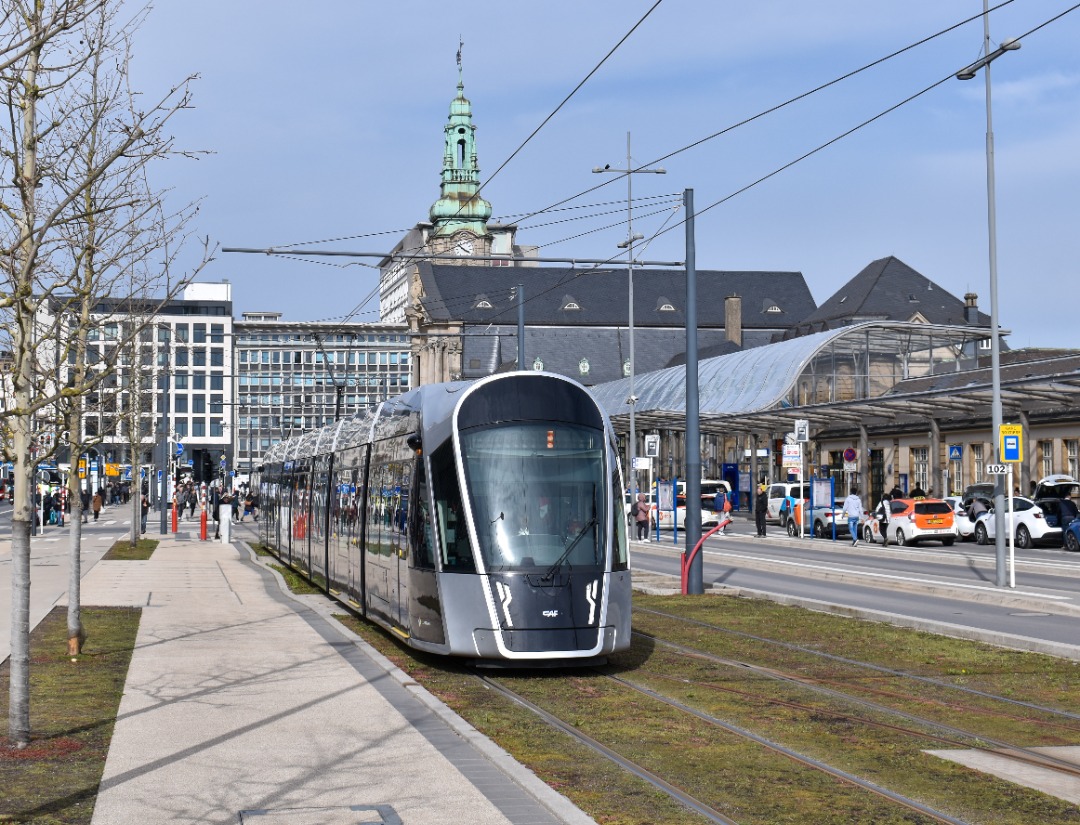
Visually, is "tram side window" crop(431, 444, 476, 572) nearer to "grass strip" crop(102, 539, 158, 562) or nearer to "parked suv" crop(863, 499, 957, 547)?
"grass strip" crop(102, 539, 158, 562)

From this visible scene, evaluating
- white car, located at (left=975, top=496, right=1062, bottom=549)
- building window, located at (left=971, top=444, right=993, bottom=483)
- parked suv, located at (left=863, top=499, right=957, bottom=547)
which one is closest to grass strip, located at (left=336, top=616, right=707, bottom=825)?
white car, located at (left=975, top=496, right=1062, bottom=549)

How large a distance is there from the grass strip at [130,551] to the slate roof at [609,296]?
99.3m

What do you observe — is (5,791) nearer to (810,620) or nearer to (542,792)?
(542,792)

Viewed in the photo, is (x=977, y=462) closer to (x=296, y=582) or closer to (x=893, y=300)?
(x=296, y=582)

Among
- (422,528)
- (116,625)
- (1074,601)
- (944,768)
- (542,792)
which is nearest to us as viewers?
(542,792)

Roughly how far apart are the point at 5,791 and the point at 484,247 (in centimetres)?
15482

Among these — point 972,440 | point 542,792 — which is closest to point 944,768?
point 542,792

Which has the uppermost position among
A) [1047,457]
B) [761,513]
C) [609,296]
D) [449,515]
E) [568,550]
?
[609,296]

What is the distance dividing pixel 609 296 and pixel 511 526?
13536 cm

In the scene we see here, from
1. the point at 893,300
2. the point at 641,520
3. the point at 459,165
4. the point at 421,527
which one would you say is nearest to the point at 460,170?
the point at 459,165

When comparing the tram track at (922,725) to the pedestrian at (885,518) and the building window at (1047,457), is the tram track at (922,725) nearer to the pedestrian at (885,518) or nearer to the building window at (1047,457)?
the pedestrian at (885,518)

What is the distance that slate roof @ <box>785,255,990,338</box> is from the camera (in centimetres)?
11094

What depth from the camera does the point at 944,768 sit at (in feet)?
32.4

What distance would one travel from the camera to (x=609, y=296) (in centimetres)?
14950
